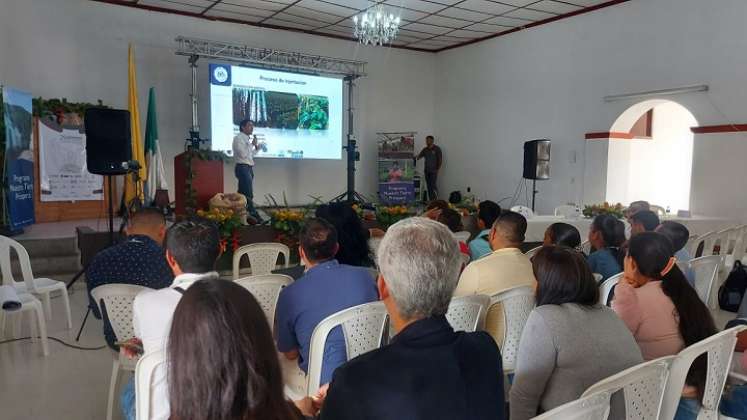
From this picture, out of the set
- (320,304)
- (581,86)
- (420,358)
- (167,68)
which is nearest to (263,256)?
(320,304)

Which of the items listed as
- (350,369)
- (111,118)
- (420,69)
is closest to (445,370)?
(350,369)

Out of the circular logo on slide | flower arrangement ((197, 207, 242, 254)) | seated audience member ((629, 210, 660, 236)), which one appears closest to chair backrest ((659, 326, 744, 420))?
seated audience member ((629, 210, 660, 236))

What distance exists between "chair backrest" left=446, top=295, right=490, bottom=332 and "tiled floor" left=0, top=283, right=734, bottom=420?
1887 mm

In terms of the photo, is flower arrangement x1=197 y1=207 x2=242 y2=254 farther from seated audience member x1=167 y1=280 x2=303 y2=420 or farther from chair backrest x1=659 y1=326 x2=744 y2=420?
seated audience member x1=167 y1=280 x2=303 y2=420

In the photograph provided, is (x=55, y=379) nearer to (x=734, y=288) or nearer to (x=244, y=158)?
(x=244, y=158)

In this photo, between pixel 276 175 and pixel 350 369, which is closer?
pixel 350 369

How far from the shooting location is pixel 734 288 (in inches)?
182

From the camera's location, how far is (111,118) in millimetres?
4770

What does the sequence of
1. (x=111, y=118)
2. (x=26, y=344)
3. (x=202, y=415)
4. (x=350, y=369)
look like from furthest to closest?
(x=111, y=118) < (x=26, y=344) < (x=350, y=369) < (x=202, y=415)

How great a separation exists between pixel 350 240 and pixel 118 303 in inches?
50.4

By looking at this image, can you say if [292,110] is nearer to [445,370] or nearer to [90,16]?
[90,16]

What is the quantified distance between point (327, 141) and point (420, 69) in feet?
10.5

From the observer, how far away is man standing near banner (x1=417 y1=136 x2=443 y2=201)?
34.5 feet

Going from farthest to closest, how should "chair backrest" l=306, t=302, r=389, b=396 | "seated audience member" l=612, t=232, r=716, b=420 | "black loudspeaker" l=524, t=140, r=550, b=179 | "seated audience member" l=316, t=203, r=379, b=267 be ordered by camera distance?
"black loudspeaker" l=524, t=140, r=550, b=179, "seated audience member" l=316, t=203, r=379, b=267, "seated audience member" l=612, t=232, r=716, b=420, "chair backrest" l=306, t=302, r=389, b=396
